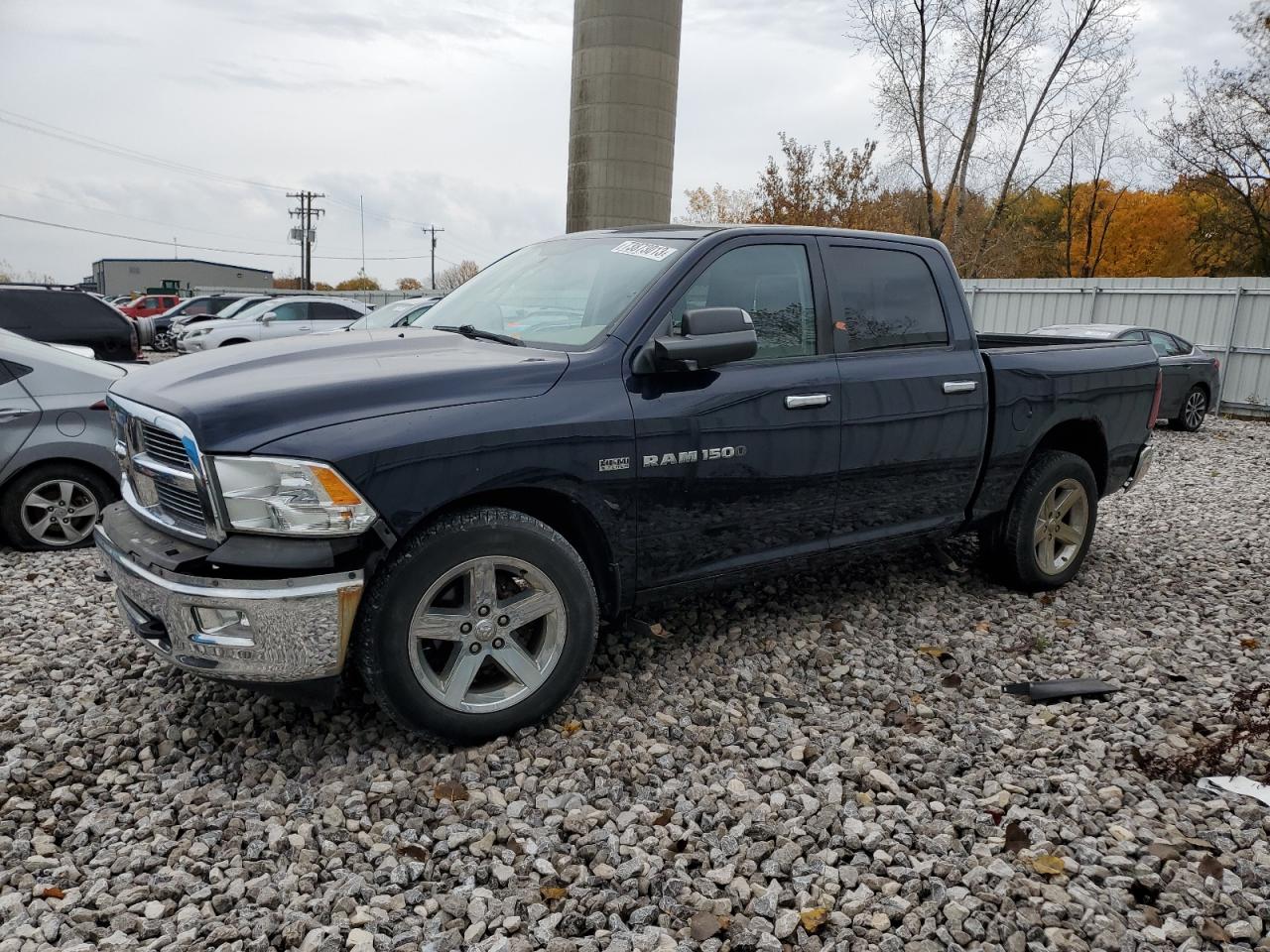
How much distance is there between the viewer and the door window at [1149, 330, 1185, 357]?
1449 centimetres

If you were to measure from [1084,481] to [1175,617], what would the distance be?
0.90 m

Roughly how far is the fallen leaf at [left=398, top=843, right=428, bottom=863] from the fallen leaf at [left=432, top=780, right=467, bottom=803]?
0.25 metres

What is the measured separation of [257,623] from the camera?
290 centimetres

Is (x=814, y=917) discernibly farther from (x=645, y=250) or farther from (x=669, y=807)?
(x=645, y=250)

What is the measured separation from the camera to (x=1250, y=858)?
2865 millimetres

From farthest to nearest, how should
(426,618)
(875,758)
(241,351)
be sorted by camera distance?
(241,351) < (875,758) < (426,618)

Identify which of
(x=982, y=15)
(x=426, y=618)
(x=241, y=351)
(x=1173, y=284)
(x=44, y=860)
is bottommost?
(x=44, y=860)

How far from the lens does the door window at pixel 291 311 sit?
20328 millimetres

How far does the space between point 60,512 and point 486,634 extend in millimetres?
4247

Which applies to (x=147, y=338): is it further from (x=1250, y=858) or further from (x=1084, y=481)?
(x=1250, y=858)

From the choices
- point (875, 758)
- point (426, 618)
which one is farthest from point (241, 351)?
point (875, 758)

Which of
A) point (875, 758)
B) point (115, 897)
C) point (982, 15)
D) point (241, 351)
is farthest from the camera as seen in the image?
point (982, 15)

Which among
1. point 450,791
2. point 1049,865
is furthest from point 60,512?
point 1049,865

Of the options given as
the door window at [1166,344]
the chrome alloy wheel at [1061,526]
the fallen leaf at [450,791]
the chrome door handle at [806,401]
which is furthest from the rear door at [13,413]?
the door window at [1166,344]
